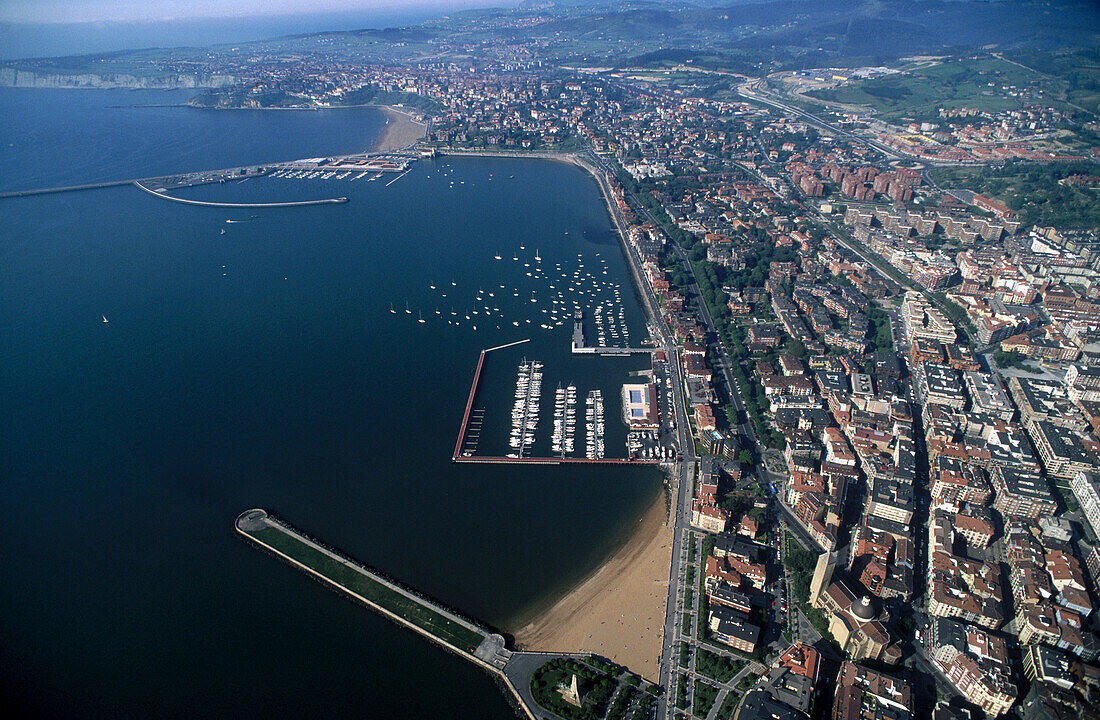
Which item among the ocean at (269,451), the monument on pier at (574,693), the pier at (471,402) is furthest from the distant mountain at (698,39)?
the monument on pier at (574,693)

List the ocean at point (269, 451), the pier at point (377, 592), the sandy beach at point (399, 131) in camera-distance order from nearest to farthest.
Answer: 1. the ocean at point (269, 451)
2. the pier at point (377, 592)
3. the sandy beach at point (399, 131)

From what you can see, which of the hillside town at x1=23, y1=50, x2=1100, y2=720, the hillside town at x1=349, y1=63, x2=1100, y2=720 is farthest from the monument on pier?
the hillside town at x1=349, y1=63, x2=1100, y2=720

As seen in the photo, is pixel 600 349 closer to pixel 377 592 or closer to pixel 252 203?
pixel 377 592

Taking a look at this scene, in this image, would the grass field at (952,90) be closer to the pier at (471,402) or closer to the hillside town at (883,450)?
the hillside town at (883,450)

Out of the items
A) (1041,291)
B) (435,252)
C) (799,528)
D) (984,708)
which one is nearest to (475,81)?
(435,252)

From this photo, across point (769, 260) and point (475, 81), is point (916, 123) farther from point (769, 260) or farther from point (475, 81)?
point (475, 81)
